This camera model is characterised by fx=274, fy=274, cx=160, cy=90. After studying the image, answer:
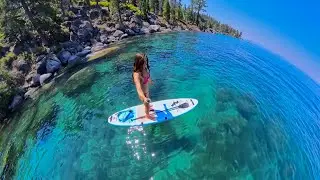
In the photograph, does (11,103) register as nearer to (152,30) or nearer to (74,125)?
(74,125)

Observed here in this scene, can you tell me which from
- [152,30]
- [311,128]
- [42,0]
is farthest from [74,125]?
[152,30]

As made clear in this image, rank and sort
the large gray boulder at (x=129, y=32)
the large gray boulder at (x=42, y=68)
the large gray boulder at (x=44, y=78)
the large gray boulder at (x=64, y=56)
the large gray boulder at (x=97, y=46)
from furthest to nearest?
the large gray boulder at (x=129, y=32) → the large gray boulder at (x=97, y=46) → the large gray boulder at (x=64, y=56) → the large gray boulder at (x=42, y=68) → the large gray boulder at (x=44, y=78)

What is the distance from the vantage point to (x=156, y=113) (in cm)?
1795

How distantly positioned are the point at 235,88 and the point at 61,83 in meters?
21.2

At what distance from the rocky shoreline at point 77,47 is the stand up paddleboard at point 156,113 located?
20897mm

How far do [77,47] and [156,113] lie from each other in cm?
3660

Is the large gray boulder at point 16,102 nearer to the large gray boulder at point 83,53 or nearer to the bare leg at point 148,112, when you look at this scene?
the large gray boulder at point 83,53

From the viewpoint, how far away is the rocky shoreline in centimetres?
3891

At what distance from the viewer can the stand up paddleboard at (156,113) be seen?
57.3 ft

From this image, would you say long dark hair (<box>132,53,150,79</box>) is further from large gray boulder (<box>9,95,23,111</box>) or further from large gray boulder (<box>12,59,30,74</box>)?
large gray boulder (<box>12,59,30,74</box>)

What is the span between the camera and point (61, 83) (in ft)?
113

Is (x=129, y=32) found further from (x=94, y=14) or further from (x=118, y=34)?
(x=94, y=14)

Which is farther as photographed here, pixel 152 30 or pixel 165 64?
pixel 152 30

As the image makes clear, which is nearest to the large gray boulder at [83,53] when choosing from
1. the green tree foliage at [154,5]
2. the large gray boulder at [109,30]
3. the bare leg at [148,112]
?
the large gray boulder at [109,30]
